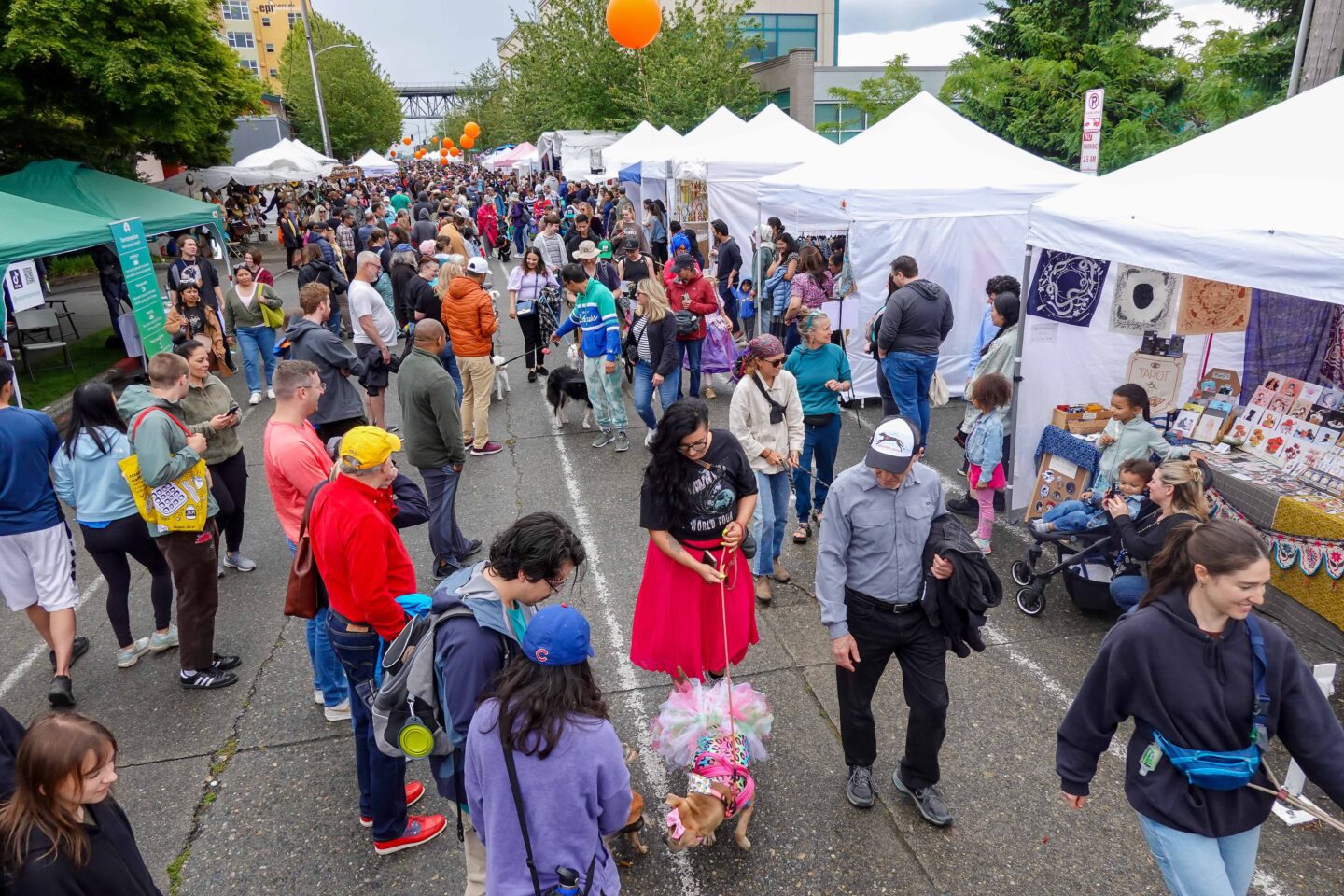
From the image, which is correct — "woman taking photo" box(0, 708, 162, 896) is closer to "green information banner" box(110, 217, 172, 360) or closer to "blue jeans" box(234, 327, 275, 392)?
"blue jeans" box(234, 327, 275, 392)

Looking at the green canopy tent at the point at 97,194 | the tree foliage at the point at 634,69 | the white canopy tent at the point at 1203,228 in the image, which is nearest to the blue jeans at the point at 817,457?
the white canopy tent at the point at 1203,228

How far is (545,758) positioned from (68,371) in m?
13.9

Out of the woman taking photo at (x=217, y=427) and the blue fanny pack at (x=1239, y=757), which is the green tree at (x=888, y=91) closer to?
the woman taking photo at (x=217, y=427)

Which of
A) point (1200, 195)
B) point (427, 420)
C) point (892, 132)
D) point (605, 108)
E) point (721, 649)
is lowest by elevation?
point (721, 649)

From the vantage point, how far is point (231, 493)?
5754 mm

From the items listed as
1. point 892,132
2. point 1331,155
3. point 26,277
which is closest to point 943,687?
point 1331,155

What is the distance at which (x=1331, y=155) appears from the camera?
15.9ft

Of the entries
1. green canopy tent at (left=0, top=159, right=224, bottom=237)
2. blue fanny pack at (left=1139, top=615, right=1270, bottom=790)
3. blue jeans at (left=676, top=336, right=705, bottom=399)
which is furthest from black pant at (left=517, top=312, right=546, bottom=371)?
blue fanny pack at (left=1139, top=615, right=1270, bottom=790)

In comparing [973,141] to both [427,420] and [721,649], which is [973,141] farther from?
[721,649]

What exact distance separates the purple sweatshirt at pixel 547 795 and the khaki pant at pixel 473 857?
70cm

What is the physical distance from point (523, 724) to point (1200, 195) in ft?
17.2

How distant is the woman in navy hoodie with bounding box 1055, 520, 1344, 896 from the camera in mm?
2359

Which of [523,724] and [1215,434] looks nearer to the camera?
[523,724]

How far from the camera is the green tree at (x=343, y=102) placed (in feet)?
151
